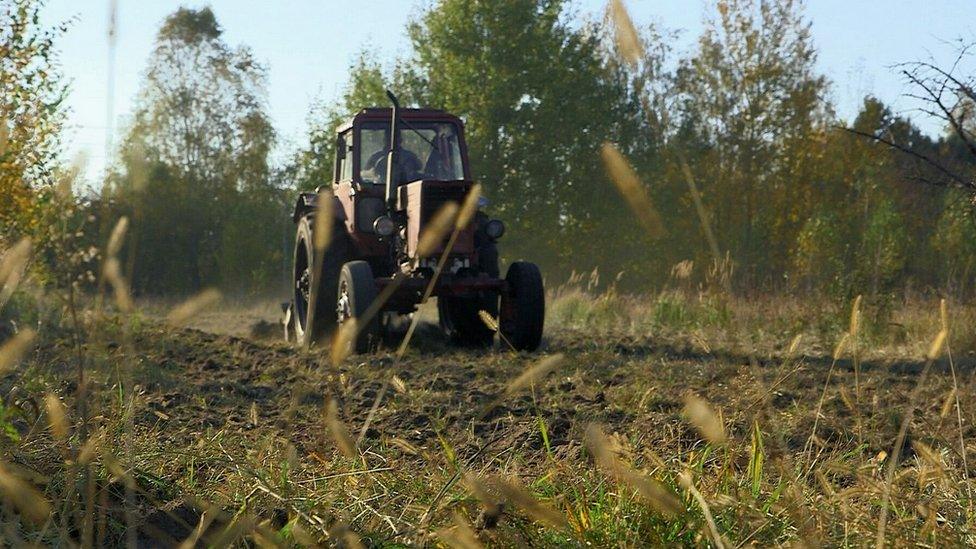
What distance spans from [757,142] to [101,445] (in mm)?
20745

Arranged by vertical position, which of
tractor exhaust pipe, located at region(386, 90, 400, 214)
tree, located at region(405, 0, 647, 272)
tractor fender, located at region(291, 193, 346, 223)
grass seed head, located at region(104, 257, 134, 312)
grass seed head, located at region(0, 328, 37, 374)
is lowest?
grass seed head, located at region(0, 328, 37, 374)

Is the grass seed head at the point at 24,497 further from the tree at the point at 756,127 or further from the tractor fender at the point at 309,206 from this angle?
the tree at the point at 756,127

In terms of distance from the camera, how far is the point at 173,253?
108 feet

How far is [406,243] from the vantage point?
10219mm

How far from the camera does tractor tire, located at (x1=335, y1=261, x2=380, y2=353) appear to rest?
30.7ft

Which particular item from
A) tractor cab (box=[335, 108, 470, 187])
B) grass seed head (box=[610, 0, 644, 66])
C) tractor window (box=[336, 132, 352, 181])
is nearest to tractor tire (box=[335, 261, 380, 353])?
tractor cab (box=[335, 108, 470, 187])

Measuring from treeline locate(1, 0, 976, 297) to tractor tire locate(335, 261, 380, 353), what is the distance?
617cm

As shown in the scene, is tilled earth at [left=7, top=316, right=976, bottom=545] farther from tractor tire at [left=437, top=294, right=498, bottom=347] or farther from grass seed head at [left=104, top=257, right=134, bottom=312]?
tractor tire at [left=437, top=294, right=498, bottom=347]

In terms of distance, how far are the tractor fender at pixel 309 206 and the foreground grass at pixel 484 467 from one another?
315 cm

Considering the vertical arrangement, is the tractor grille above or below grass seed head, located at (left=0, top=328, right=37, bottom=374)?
above

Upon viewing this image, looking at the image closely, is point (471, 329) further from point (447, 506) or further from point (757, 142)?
point (757, 142)

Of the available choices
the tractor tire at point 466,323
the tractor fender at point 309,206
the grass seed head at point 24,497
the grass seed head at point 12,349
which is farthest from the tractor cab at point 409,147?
the grass seed head at point 12,349

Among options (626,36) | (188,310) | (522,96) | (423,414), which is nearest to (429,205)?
(423,414)

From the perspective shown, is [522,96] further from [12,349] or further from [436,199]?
[12,349]
